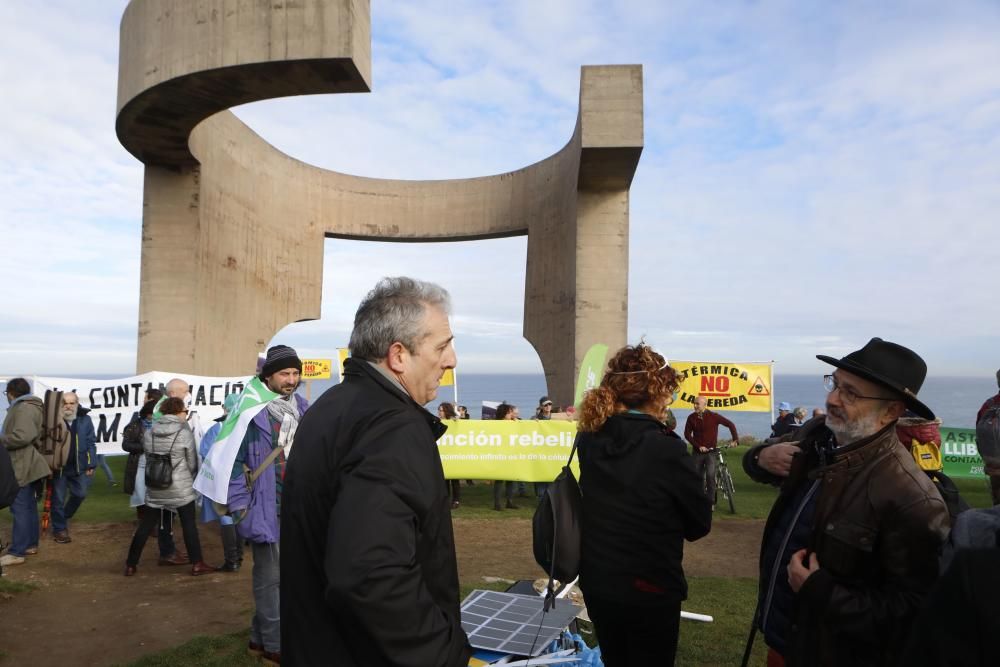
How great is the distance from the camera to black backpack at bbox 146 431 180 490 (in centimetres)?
629

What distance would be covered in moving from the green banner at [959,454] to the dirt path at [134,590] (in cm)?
616

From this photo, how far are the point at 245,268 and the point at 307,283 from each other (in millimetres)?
2344

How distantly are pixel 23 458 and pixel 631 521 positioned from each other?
6661 mm

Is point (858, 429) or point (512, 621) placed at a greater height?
point (858, 429)

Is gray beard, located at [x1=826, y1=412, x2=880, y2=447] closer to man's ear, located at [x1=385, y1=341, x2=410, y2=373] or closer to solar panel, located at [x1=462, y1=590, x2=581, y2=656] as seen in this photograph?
man's ear, located at [x1=385, y1=341, x2=410, y2=373]

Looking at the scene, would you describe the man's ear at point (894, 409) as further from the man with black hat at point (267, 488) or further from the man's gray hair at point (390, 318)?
the man with black hat at point (267, 488)

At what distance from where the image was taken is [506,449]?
9320 mm

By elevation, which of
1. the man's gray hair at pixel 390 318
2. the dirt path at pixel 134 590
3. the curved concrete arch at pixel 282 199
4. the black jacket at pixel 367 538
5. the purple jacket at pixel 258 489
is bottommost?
the dirt path at pixel 134 590

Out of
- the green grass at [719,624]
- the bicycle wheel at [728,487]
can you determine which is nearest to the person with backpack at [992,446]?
the green grass at [719,624]

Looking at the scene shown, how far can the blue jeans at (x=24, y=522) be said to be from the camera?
667 centimetres

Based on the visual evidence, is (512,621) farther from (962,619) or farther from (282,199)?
(282,199)

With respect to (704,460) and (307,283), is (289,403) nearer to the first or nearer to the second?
(704,460)

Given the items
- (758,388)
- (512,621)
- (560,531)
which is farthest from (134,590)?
(758,388)

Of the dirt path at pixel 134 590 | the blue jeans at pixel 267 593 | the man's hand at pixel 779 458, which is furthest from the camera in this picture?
the dirt path at pixel 134 590
